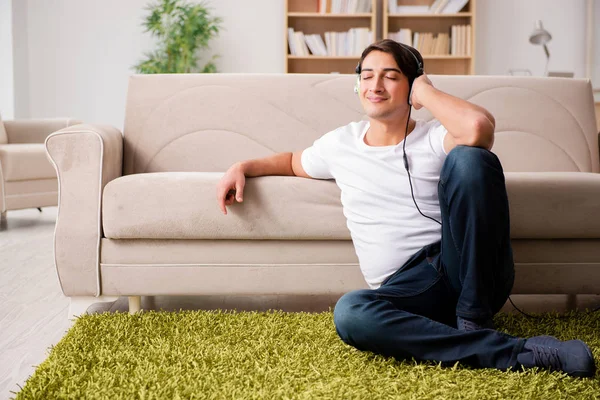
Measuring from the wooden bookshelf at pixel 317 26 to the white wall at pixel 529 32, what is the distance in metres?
1.09

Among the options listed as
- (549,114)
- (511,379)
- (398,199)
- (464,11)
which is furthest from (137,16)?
(511,379)

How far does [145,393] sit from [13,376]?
39cm

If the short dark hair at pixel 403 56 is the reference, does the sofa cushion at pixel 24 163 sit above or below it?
below

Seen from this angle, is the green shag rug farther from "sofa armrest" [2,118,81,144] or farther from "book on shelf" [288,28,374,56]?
"book on shelf" [288,28,374,56]

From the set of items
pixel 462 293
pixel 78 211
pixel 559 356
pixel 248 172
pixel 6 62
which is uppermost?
pixel 6 62

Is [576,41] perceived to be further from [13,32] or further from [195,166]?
[13,32]

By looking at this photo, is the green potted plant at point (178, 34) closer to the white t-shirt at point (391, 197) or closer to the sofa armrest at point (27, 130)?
the sofa armrest at point (27, 130)

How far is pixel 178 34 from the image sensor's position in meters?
5.13

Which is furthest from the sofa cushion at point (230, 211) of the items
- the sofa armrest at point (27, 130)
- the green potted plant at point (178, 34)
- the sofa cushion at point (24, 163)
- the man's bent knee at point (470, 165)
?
the green potted plant at point (178, 34)

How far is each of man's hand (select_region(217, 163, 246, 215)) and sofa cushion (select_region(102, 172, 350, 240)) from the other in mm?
38

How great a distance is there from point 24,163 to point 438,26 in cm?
348

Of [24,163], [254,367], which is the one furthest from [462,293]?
[24,163]

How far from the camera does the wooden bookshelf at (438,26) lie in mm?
5172

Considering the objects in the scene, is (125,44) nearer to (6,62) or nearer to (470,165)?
(6,62)
